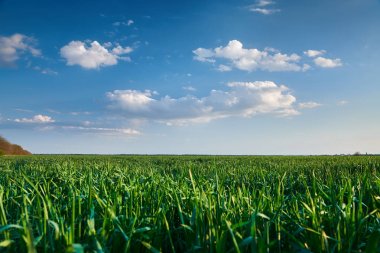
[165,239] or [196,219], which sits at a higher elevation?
[196,219]

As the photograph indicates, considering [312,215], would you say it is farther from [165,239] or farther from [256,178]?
[256,178]

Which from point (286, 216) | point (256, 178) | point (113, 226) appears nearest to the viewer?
point (113, 226)

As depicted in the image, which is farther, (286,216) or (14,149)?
(14,149)

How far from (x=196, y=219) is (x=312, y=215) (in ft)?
3.57

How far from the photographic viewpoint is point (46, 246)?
2.39 m

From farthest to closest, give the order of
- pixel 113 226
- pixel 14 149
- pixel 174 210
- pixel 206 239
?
1. pixel 14 149
2. pixel 174 210
3. pixel 113 226
4. pixel 206 239

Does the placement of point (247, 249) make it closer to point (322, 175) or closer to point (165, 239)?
point (165, 239)

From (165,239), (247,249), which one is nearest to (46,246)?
(165,239)

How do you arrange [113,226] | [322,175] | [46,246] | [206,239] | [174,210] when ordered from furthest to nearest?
[322,175] < [174,210] < [113,226] < [206,239] < [46,246]

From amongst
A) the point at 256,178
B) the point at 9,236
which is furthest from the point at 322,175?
the point at 9,236

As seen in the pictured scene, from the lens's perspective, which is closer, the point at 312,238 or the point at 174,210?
the point at 312,238

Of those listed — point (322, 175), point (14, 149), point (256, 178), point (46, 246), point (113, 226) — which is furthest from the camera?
point (14, 149)

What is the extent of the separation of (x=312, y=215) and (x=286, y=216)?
460 mm

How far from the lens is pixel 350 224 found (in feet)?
9.80
